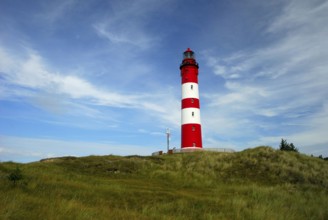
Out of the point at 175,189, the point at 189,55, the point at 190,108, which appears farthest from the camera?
the point at 189,55

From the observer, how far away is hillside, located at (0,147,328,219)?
9625mm

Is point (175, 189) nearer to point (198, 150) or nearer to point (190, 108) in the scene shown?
point (198, 150)

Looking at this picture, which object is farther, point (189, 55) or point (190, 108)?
point (189, 55)

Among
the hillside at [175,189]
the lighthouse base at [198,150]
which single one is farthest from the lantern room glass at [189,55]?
the hillside at [175,189]

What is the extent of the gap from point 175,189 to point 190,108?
22.6m

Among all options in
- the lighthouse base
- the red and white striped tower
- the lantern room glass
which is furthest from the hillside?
the lantern room glass

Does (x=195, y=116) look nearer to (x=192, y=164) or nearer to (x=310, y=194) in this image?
(x=192, y=164)

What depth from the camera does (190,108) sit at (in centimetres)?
4025

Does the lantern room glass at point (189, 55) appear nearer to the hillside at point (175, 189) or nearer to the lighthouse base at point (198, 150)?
the lighthouse base at point (198, 150)

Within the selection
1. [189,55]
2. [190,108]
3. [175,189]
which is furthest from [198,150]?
[175,189]

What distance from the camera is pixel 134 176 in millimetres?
23703

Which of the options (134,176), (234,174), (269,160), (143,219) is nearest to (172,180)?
(134,176)

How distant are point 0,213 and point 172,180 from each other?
649 inches

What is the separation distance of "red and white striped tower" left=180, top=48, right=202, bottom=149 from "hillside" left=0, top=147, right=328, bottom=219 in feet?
22.1
